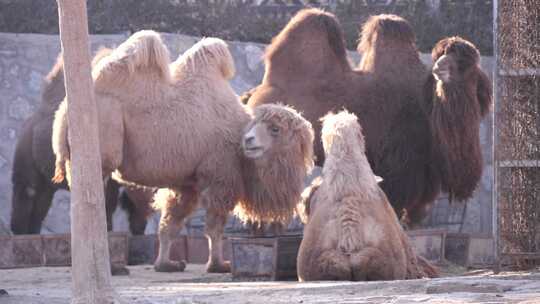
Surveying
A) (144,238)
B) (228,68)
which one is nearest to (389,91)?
(228,68)

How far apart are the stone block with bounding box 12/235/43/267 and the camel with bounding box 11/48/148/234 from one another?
1296 mm

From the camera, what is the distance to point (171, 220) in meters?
9.54

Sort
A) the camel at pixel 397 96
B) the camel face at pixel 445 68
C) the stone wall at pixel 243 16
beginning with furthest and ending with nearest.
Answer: the stone wall at pixel 243 16 → the camel at pixel 397 96 → the camel face at pixel 445 68

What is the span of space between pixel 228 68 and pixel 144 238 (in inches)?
73.3

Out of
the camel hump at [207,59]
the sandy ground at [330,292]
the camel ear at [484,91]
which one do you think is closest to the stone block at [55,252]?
the camel hump at [207,59]

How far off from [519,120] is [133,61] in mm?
2973

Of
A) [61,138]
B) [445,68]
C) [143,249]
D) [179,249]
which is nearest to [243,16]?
[179,249]

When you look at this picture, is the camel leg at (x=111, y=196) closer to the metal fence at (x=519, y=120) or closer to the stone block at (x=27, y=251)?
the stone block at (x=27, y=251)

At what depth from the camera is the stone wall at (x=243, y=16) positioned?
49.5 feet

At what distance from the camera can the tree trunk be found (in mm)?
5742

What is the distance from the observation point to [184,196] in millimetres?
9625

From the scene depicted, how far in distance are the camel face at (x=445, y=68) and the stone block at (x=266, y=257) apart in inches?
86.0

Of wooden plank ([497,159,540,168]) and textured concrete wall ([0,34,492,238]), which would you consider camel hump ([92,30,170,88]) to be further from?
textured concrete wall ([0,34,492,238])

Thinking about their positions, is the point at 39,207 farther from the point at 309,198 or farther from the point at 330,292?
the point at 330,292
